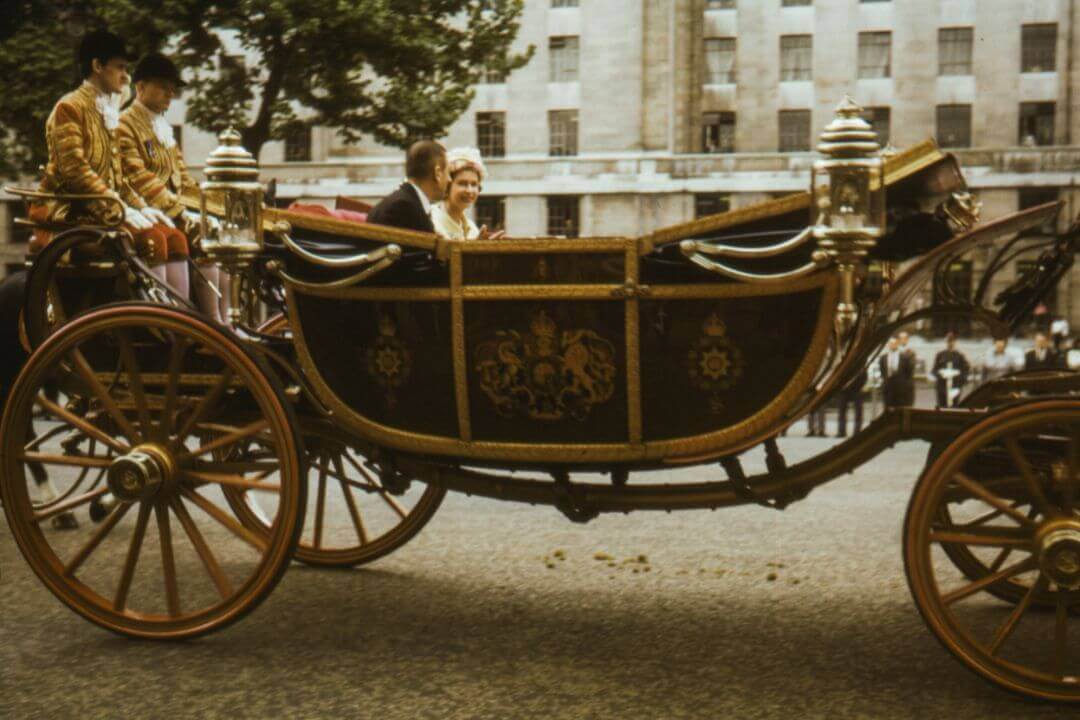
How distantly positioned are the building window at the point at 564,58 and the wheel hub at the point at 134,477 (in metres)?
34.2

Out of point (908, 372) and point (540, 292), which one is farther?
point (908, 372)

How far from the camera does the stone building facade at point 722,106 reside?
35875 mm

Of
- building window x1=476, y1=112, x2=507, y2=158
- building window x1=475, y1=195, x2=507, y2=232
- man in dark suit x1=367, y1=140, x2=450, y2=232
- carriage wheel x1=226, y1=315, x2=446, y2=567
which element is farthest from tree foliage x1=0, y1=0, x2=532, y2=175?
building window x1=476, y1=112, x2=507, y2=158

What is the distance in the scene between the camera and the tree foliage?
1559 cm

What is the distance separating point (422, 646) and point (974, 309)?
2081 mm

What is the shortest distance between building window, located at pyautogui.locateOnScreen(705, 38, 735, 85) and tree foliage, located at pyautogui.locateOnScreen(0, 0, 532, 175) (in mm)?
20511

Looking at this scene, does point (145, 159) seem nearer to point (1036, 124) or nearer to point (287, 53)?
point (287, 53)

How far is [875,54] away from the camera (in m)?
36.8

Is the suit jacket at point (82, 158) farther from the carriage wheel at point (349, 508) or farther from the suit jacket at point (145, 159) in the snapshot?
the carriage wheel at point (349, 508)

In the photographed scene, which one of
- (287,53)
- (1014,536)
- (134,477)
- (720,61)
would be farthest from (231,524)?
(720,61)

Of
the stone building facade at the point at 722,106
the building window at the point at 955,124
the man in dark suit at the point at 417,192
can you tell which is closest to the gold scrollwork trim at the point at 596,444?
the man in dark suit at the point at 417,192

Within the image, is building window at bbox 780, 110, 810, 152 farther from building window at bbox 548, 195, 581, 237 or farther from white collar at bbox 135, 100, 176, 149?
white collar at bbox 135, 100, 176, 149

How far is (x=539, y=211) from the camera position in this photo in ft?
119

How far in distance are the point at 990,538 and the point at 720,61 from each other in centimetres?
3586
